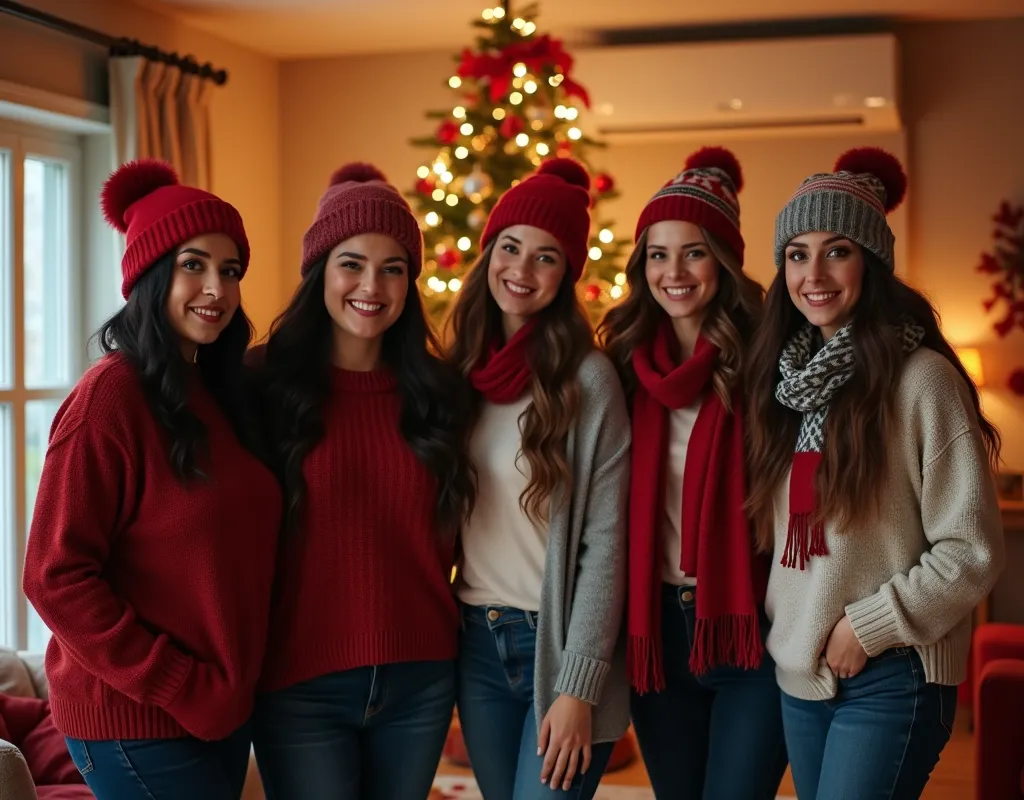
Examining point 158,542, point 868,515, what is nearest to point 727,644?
point 868,515

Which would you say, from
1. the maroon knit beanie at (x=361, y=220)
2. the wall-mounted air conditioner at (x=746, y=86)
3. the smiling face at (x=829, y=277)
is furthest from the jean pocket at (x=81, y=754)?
the wall-mounted air conditioner at (x=746, y=86)

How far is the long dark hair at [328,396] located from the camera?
7.36 ft

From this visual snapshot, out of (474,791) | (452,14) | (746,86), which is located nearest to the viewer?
(474,791)

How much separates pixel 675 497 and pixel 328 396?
2.34 ft

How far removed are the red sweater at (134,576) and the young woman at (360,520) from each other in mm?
150

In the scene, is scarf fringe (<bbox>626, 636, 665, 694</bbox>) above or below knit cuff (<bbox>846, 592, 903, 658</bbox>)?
below

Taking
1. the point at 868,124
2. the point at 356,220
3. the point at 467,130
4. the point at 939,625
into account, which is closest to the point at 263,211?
the point at 467,130

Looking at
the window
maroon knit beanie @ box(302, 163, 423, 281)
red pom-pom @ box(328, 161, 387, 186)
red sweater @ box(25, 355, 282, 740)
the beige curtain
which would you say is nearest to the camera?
red sweater @ box(25, 355, 282, 740)

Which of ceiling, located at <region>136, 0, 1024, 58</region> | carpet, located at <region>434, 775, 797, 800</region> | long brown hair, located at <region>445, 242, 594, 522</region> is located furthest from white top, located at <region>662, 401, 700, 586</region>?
ceiling, located at <region>136, 0, 1024, 58</region>

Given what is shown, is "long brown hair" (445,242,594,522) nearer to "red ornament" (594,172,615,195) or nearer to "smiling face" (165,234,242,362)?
"smiling face" (165,234,242,362)

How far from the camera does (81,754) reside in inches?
78.0

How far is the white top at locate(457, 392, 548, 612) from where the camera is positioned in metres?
2.31

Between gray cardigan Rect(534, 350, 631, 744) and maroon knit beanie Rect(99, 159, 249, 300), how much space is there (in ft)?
2.39

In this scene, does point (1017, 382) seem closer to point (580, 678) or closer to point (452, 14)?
point (452, 14)
